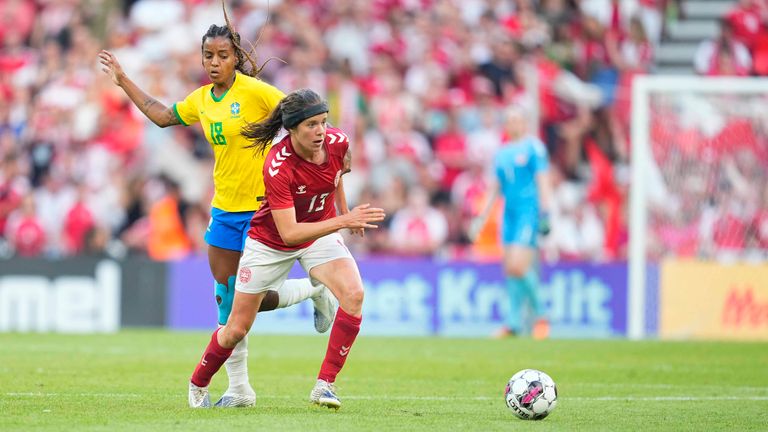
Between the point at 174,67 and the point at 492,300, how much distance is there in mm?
6392

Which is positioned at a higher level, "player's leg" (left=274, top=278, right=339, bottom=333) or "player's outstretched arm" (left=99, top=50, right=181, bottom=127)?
"player's outstretched arm" (left=99, top=50, right=181, bottom=127)

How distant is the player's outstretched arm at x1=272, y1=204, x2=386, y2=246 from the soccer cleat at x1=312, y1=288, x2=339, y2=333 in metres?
1.11

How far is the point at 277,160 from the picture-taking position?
26.6 feet

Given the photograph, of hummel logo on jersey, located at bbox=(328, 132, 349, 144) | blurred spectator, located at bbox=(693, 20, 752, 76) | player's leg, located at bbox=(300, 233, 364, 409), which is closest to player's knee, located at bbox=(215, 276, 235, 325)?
player's leg, located at bbox=(300, 233, 364, 409)

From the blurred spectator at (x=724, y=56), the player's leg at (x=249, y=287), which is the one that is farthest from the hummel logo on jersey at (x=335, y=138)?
the blurred spectator at (x=724, y=56)

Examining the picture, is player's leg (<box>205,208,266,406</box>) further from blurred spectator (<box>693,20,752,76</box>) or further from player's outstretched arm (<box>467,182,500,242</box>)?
blurred spectator (<box>693,20,752,76</box>)

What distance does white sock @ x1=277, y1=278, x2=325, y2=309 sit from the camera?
29.3ft

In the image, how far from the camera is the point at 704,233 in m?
17.6

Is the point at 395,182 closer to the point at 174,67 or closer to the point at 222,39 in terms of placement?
the point at 174,67

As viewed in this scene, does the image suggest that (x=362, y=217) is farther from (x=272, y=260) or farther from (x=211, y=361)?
(x=211, y=361)

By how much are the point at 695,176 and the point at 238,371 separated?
10.2m

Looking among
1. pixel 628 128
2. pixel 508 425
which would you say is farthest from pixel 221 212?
pixel 628 128

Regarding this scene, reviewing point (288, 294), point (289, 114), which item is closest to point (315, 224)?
point (289, 114)


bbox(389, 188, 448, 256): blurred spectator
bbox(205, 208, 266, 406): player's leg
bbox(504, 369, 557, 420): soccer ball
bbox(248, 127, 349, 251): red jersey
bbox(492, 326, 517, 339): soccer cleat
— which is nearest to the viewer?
bbox(504, 369, 557, 420): soccer ball
